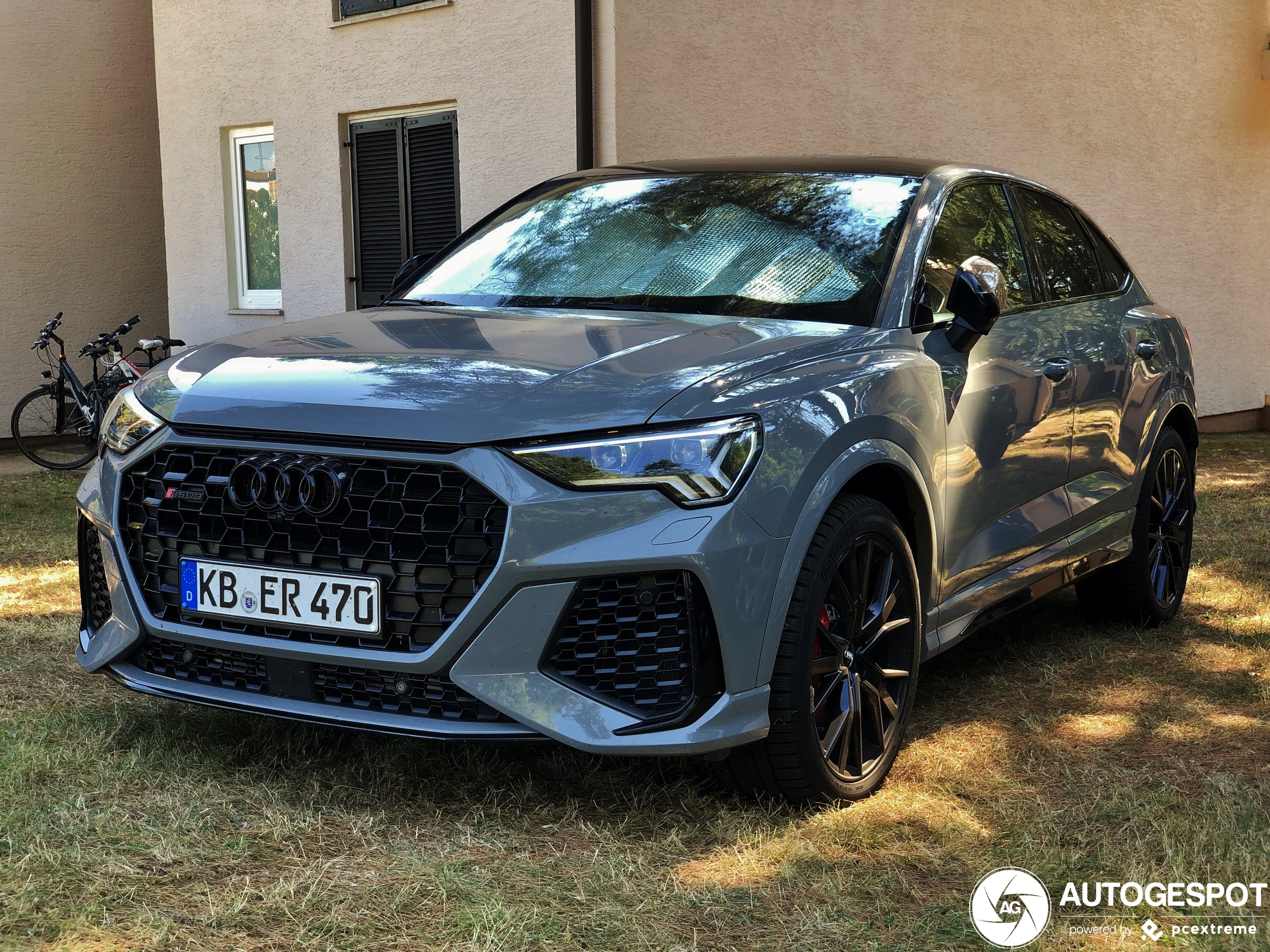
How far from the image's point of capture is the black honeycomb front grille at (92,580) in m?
3.48

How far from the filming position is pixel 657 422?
2.85 m

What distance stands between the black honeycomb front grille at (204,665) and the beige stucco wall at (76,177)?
10105 millimetres

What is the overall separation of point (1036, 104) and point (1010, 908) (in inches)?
356

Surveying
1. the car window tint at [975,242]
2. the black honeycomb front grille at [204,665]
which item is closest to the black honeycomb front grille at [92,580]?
the black honeycomb front grille at [204,665]

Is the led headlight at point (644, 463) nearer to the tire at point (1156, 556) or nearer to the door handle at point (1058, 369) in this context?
the door handle at point (1058, 369)

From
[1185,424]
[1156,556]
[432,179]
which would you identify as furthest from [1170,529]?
[432,179]

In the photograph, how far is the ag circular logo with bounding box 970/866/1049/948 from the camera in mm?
2672

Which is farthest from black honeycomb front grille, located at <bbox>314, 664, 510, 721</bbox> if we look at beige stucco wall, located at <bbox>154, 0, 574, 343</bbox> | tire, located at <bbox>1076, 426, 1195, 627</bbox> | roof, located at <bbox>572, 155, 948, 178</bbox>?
beige stucco wall, located at <bbox>154, 0, 574, 343</bbox>

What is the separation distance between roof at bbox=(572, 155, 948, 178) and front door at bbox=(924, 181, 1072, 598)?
0.18 m

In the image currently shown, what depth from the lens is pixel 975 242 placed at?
422cm

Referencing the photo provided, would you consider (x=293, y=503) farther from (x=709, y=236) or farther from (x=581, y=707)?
(x=709, y=236)

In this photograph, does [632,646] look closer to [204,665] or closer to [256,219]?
[204,665]

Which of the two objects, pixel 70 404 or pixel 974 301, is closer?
pixel 974 301
